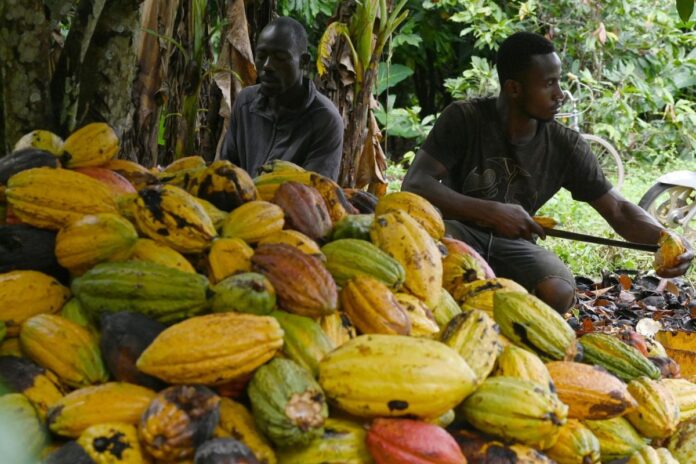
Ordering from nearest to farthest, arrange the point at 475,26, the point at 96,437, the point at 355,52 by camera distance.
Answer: the point at 96,437, the point at 355,52, the point at 475,26

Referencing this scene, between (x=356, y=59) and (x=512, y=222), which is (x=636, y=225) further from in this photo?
(x=356, y=59)

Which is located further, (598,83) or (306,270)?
(598,83)

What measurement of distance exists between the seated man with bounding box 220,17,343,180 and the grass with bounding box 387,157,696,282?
2614 mm

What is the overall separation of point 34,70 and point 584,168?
2679 millimetres

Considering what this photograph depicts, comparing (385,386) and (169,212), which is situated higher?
(169,212)

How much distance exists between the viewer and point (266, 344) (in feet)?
4.15

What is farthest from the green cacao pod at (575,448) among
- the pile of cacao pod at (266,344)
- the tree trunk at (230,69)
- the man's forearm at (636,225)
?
the tree trunk at (230,69)

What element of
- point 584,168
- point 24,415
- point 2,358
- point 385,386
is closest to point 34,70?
point 2,358

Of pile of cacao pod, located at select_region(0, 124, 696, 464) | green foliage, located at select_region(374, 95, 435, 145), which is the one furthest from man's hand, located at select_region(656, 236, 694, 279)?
green foliage, located at select_region(374, 95, 435, 145)

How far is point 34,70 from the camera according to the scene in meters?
1.77

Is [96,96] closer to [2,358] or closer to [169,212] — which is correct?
[169,212]

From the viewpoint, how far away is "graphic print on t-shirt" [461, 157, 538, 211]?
367 cm

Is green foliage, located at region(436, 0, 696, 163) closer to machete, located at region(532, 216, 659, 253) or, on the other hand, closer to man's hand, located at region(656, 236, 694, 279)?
machete, located at region(532, 216, 659, 253)

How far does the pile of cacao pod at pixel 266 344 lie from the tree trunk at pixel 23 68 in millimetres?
147
